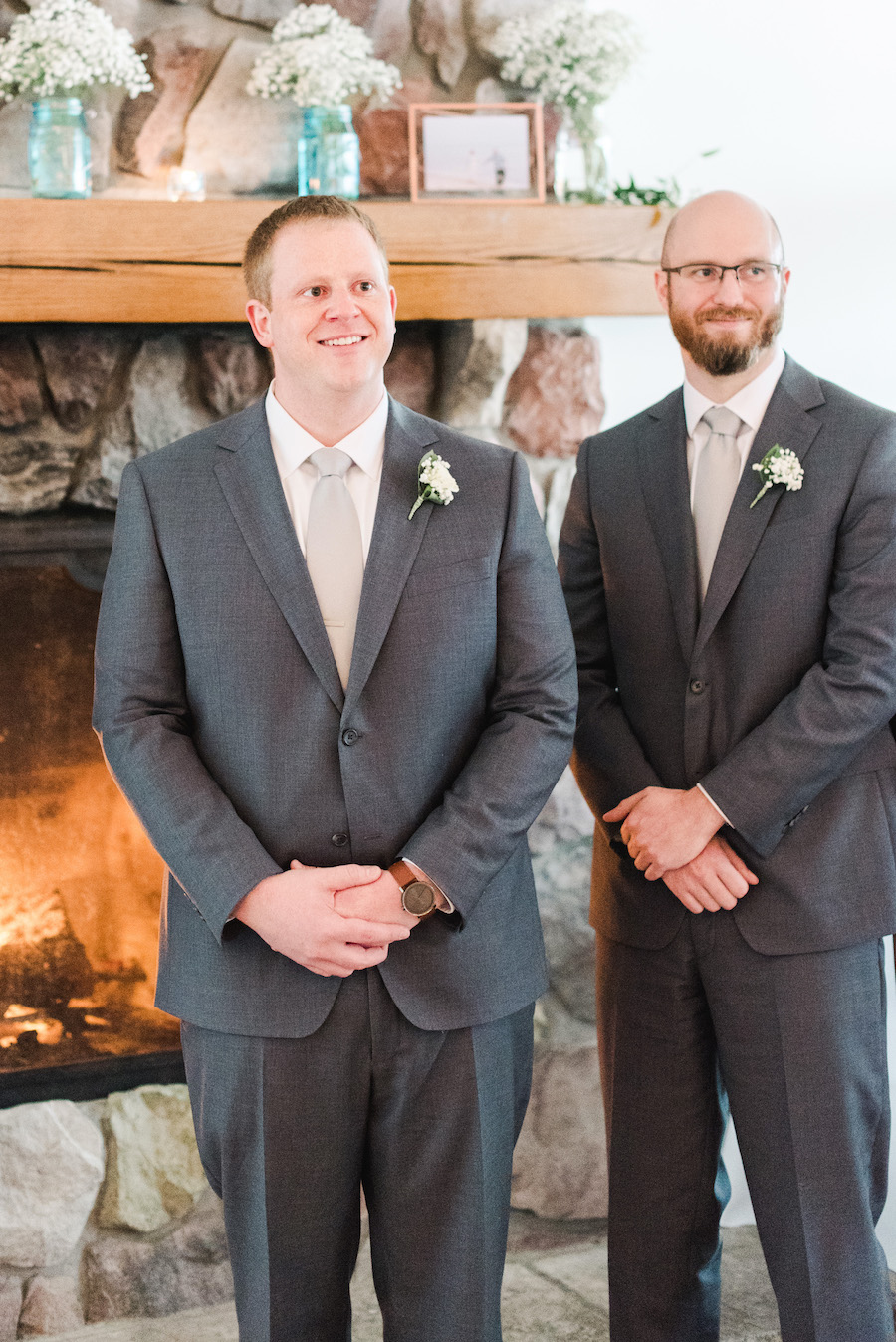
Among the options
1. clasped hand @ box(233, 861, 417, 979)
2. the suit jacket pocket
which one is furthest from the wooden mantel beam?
clasped hand @ box(233, 861, 417, 979)

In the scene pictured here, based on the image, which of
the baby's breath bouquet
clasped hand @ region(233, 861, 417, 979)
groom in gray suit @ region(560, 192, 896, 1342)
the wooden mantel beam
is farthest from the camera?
the baby's breath bouquet

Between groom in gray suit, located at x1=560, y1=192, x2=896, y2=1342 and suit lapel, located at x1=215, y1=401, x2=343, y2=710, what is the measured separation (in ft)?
1.77

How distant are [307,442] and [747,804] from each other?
0.78 metres

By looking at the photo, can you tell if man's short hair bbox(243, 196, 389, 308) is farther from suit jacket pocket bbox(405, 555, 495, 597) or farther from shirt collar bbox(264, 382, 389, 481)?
suit jacket pocket bbox(405, 555, 495, 597)

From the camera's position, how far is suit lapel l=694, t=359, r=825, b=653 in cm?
181

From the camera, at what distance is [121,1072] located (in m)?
2.43

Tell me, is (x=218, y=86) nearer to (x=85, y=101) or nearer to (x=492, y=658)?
(x=85, y=101)

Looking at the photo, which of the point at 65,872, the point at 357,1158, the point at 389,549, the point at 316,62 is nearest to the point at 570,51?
the point at 316,62

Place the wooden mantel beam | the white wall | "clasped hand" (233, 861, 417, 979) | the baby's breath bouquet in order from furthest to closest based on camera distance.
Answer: the white wall → the baby's breath bouquet → the wooden mantel beam → "clasped hand" (233, 861, 417, 979)

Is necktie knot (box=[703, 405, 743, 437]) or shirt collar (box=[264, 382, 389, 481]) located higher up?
necktie knot (box=[703, 405, 743, 437])

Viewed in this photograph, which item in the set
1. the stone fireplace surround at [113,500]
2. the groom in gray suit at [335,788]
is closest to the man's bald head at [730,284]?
the groom in gray suit at [335,788]

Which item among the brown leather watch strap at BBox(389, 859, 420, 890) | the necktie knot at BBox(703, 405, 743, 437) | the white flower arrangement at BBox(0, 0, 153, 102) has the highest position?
the white flower arrangement at BBox(0, 0, 153, 102)

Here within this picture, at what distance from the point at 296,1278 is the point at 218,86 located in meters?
1.98

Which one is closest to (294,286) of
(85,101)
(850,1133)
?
(85,101)
